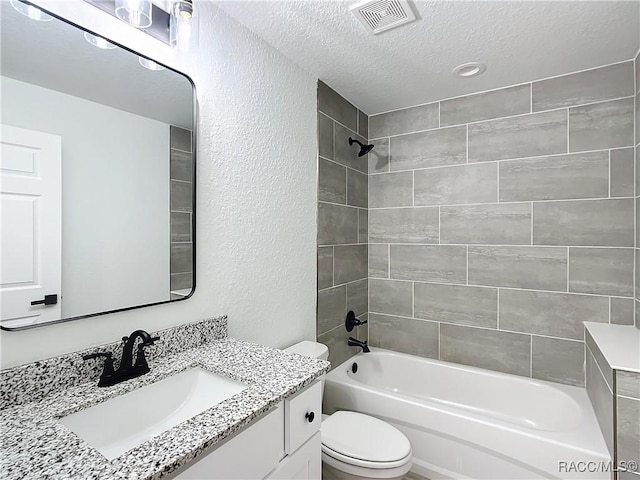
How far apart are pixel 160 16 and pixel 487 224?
222 centimetres

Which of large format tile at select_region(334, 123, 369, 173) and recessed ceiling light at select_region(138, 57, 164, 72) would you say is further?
large format tile at select_region(334, 123, 369, 173)

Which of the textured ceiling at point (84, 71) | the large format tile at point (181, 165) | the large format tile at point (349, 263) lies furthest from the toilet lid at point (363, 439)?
the textured ceiling at point (84, 71)

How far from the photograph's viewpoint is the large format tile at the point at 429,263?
249 centimetres

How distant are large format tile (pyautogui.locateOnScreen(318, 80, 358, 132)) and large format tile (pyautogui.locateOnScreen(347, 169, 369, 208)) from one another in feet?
1.20

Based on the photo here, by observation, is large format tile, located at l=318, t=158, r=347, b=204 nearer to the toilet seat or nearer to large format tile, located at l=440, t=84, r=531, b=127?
large format tile, located at l=440, t=84, r=531, b=127

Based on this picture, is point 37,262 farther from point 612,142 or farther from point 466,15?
point 612,142

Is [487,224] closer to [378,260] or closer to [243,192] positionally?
[378,260]

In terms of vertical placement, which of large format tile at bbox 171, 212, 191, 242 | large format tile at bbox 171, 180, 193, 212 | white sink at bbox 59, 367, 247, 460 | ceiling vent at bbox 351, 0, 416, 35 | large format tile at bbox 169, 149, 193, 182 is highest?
ceiling vent at bbox 351, 0, 416, 35

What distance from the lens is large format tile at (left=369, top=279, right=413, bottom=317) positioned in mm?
2701

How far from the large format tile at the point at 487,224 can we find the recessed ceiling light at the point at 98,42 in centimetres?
220

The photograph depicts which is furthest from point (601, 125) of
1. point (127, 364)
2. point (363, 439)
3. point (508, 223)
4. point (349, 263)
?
point (127, 364)

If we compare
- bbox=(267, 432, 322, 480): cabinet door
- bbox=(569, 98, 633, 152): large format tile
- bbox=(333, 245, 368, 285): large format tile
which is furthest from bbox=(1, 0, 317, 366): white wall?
bbox=(569, 98, 633, 152): large format tile

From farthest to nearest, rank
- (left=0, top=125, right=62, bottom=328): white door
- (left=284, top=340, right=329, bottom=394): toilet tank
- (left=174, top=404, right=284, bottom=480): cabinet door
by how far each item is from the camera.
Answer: (left=284, top=340, right=329, bottom=394): toilet tank < (left=0, top=125, right=62, bottom=328): white door < (left=174, top=404, right=284, bottom=480): cabinet door

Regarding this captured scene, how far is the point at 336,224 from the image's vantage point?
2438mm
